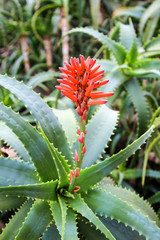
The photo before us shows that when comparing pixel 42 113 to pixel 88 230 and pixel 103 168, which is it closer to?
pixel 103 168

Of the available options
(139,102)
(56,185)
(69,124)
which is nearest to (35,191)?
(56,185)

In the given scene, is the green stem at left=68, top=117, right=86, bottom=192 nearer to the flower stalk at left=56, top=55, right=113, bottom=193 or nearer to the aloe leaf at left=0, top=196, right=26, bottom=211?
the flower stalk at left=56, top=55, right=113, bottom=193

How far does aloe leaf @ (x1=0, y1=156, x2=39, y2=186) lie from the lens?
1.89ft

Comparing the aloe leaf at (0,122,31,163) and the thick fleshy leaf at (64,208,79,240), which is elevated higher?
the aloe leaf at (0,122,31,163)

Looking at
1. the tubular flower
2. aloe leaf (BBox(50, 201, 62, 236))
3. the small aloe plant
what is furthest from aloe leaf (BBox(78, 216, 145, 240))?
the tubular flower

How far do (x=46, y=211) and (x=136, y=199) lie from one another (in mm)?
275

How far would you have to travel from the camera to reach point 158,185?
115cm

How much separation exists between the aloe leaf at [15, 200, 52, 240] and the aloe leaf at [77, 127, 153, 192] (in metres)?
0.10

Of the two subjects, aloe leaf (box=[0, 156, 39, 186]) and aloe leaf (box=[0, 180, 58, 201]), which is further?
aloe leaf (box=[0, 156, 39, 186])

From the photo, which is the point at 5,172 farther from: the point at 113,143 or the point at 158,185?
the point at 158,185

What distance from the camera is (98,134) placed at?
27.0 inches

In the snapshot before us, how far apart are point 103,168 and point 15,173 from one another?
0.70 ft

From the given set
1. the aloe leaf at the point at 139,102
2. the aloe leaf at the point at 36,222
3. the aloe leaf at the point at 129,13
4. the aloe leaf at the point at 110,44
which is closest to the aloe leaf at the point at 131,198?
the aloe leaf at the point at 36,222


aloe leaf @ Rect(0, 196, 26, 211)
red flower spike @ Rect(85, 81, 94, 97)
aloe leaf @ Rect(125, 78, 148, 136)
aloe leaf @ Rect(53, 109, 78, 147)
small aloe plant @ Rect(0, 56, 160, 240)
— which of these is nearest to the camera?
red flower spike @ Rect(85, 81, 94, 97)
